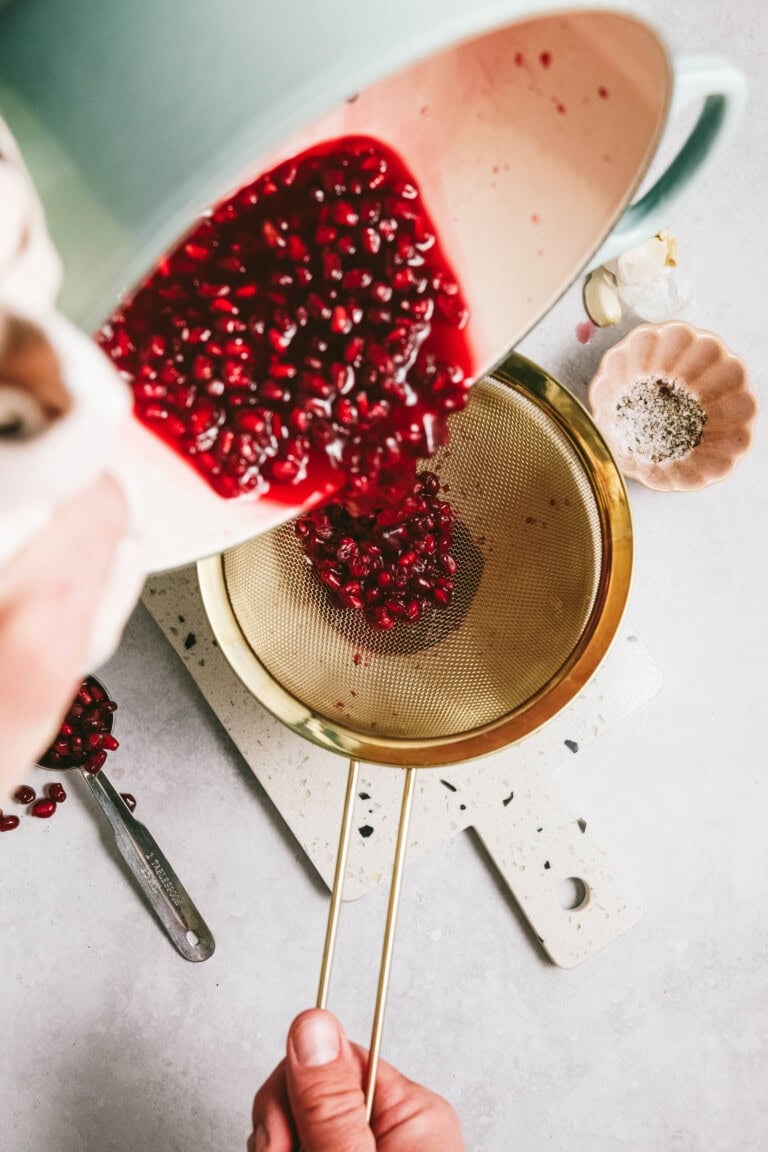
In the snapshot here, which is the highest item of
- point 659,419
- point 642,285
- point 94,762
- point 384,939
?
point 642,285

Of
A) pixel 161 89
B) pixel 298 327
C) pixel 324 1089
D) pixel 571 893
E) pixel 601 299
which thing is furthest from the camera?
pixel 571 893

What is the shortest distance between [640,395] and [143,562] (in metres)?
0.92

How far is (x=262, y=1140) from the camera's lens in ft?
3.93

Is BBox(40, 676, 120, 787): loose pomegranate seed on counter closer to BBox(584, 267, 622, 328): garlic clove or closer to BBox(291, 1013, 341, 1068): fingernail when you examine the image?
BBox(291, 1013, 341, 1068): fingernail

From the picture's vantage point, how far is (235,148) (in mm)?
537

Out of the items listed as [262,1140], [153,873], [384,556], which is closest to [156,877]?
[153,873]

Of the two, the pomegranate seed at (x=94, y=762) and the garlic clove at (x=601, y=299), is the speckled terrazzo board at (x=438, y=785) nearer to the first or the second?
the pomegranate seed at (x=94, y=762)

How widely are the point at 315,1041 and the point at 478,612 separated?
0.62 metres

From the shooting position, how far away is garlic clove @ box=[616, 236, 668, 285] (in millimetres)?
1414

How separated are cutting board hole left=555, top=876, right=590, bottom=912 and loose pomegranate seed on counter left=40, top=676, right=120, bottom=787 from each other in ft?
2.46

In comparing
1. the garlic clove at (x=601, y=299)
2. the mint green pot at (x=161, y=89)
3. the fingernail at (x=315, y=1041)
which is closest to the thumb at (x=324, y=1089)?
the fingernail at (x=315, y=1041)

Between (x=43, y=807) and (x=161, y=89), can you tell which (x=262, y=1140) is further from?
(x=161, y=89)

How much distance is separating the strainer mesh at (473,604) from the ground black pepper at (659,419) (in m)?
0.20

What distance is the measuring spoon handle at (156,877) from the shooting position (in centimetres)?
145
